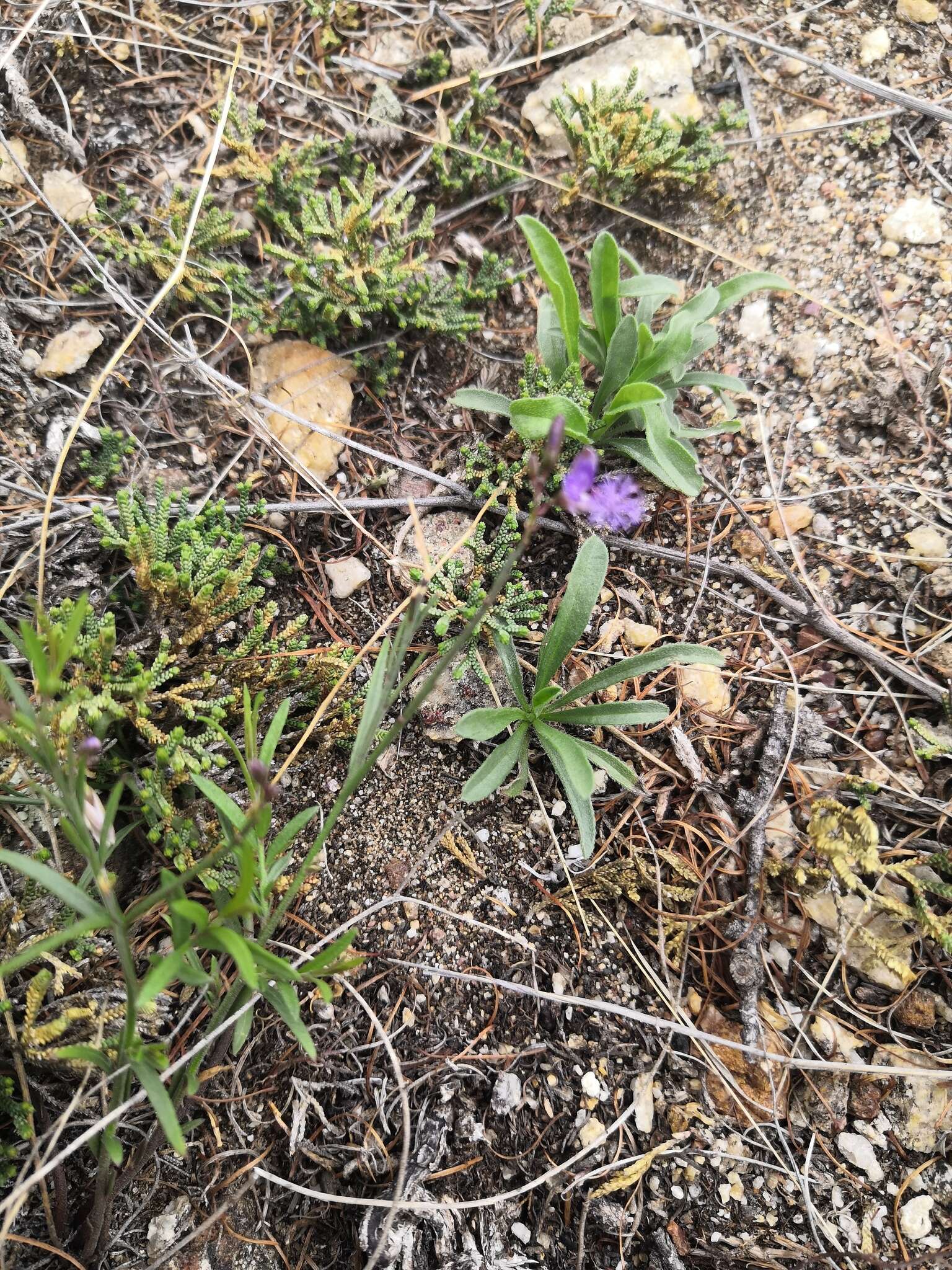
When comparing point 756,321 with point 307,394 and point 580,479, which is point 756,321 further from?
point 580,479

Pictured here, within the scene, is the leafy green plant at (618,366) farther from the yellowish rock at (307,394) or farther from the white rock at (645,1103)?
the white rock at (645,1103)

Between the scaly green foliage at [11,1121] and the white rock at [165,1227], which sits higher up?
the scaly green foliage at [11,1121]

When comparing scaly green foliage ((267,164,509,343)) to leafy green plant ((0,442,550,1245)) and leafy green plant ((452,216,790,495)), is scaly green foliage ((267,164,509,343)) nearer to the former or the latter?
leafy green plant ((452,216,790,495))

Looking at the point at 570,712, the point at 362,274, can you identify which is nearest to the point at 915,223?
the point at 362,274

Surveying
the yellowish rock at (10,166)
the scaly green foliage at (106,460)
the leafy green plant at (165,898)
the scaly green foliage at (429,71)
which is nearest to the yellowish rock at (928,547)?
the leafy green plant at (165,898)

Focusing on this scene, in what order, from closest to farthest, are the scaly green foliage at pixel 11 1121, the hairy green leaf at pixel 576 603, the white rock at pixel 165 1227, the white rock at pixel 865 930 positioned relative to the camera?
the scaly green foliage at pixel 11 1121
the white rock at pixel 165 1227
the white rock at pixel 865 930
the hairy green leaf at pixel 576 603

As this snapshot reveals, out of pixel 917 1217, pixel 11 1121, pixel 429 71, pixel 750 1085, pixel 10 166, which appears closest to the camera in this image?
pixel 11 1121
